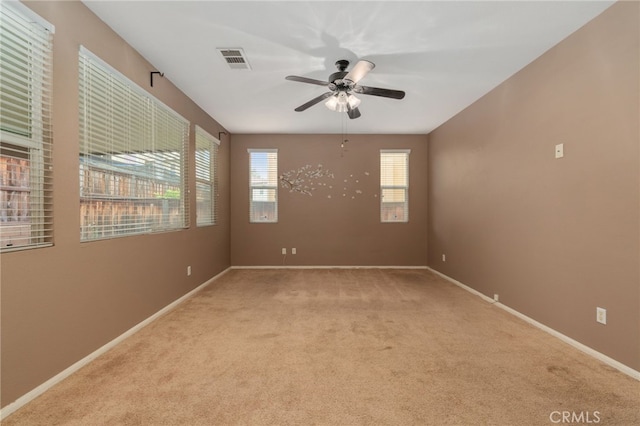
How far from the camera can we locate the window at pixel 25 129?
5.63 ft

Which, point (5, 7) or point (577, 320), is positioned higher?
point (5, 7)

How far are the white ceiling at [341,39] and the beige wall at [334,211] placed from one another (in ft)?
6.52

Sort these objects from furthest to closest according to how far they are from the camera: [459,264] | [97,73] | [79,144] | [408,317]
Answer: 1. [459,264]
2. [408,317]
3. [97,73]
4. [79,144]

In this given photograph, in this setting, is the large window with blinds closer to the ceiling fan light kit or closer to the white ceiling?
the white ceiling

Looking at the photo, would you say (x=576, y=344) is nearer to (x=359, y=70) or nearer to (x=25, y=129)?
(x=359, y=70)

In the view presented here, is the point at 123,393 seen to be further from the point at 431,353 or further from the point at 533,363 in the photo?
the point at 533,363

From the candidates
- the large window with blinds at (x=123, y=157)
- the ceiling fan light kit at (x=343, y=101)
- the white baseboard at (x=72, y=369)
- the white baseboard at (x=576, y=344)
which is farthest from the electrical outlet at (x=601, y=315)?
the large window with blinds at (x=123, y=157)

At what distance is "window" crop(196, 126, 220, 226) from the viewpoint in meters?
4.51

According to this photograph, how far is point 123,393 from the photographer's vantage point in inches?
75.0

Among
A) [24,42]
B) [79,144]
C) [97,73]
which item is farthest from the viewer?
[97,73]

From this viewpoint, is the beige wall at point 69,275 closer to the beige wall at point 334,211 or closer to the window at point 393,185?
the beige wall at point 334,211

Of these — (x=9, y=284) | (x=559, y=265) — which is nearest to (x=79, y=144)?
(x=9, y=284)

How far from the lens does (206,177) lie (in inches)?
191

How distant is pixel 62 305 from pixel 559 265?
→ 4001 millimetres
